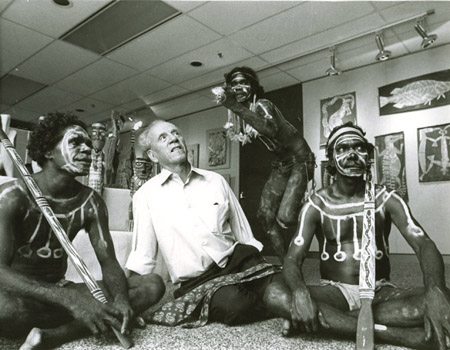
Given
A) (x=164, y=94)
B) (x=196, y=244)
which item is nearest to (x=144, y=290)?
(x=196, y=244)

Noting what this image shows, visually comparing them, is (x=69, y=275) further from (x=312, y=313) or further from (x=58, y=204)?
(x=312, y=313)

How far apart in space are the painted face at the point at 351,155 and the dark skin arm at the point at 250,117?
0.75 meters

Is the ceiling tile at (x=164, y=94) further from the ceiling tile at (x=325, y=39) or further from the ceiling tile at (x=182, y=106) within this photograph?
the ceiling tile at (x=325, y=39)

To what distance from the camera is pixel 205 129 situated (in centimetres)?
698

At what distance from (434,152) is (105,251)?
14.7 feet

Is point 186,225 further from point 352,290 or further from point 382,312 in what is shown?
point 382,312

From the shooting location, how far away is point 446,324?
142 centimetres

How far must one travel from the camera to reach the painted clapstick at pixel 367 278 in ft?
5.02

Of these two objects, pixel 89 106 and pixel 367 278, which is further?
pixel 89 106

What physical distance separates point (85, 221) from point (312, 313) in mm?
1086

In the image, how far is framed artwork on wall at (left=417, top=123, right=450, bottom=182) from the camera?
15.9ft

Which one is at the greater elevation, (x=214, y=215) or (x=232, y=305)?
(x=214, y=215)

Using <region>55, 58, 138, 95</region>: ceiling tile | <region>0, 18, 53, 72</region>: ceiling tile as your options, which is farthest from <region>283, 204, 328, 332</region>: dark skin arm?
<region>55, 58, 138, 95</region>: ceiling tile

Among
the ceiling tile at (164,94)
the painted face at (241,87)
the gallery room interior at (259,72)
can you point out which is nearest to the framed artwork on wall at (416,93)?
the gallery room interior at (259,72)
